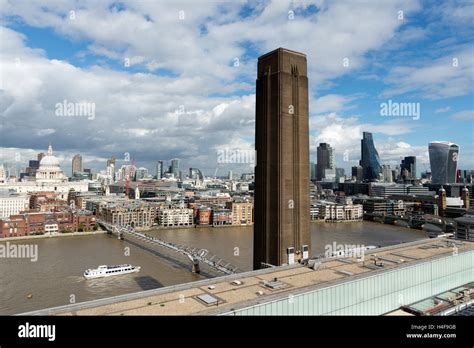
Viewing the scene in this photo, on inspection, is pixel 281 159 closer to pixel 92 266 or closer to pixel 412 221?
pixel 92 266

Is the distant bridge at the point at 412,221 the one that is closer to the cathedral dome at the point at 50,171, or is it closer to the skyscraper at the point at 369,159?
the cathedral dome at the point at 50,171

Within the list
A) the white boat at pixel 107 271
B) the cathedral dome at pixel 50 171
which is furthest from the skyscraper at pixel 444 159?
the cathedral dome at pixel 50 171

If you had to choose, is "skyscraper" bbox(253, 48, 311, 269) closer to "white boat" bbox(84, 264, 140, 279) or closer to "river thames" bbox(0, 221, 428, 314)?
"river thames" bbox(0, 221, 428, 314)

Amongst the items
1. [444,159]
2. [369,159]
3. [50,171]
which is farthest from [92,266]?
Result: [369,159]

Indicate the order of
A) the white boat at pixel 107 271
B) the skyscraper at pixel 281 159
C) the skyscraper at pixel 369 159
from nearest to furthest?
1. the skyscraper at pixel 281 159
2. the white boat at pixel 107 271
3. the skyscraper at pixel 369 159
